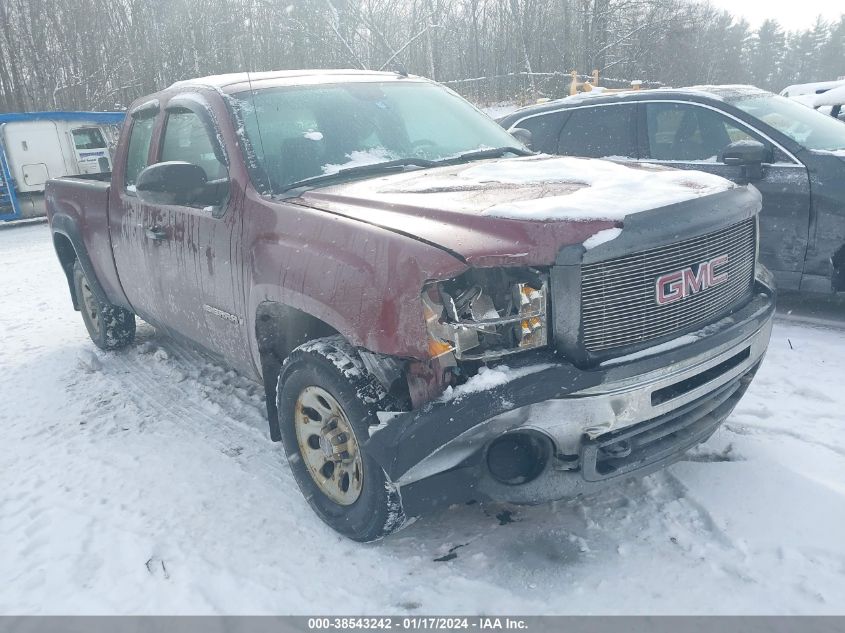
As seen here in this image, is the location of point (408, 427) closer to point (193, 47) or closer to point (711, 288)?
point (711, 288)

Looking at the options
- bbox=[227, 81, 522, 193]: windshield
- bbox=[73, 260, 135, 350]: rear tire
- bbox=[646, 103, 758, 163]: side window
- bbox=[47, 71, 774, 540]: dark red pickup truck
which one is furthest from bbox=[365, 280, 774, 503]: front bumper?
bbox=[73, 260, 135, 350]: rear tire

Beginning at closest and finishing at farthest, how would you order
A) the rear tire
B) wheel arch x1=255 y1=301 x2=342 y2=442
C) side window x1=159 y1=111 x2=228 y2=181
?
wheel arch x1=255 y1=301 x2=342 y2=442, side window x1=159 y1=111 x2=228 y2=181, the rear tire

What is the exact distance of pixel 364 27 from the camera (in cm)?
2366

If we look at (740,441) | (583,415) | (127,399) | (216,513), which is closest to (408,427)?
(583,415)

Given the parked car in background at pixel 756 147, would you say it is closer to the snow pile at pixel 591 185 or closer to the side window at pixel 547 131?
the side window at pixel 547 131

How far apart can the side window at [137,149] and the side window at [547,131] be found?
137 inches

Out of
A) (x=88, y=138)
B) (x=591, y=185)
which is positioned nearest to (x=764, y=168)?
(x=591, y=185)

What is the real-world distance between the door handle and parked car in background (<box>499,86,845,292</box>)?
3.82m

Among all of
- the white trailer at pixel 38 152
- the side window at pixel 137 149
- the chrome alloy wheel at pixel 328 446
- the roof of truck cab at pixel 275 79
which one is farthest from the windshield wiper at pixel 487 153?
the white trailer at pixel 38 152

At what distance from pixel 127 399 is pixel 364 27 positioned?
21.8 metres

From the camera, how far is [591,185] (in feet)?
9.28

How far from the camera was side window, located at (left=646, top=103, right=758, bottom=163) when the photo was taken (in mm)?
5465

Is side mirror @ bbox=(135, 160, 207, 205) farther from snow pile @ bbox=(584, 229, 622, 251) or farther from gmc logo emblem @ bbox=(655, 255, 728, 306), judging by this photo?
gmc logo emblem @ bbox=(655, 255, 728, 306)

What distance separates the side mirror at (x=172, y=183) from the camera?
3154mm
